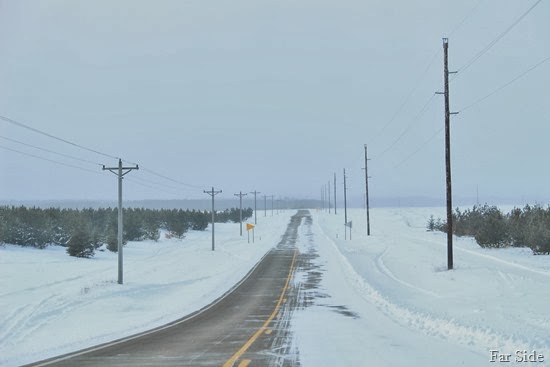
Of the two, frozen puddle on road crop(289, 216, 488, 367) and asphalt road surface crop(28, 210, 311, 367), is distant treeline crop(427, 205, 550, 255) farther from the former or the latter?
asphalt road surface crop(28, 210, 311, 367)

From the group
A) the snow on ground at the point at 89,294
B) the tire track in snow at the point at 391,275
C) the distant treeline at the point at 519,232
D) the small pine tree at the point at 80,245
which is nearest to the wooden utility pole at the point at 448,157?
the tire track in snow at the point at 391,275

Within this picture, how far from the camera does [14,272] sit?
1121 inches

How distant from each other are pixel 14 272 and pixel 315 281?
1630 centimetres

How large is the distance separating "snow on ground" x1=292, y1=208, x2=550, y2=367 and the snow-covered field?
0.03m

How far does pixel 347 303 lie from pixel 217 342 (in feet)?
26.7

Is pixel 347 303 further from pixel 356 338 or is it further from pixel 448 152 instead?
pixel 448 152

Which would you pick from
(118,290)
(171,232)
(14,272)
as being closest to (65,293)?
(118,290)

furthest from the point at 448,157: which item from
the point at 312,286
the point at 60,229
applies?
the point at 60,229

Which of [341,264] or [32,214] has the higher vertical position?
[32,214]

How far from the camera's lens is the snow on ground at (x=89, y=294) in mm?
14039

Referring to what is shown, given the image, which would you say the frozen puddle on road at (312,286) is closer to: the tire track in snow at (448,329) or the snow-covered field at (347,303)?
the snow-covered field at (347,303)

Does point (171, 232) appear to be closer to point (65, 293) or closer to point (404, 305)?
point (65, 293)

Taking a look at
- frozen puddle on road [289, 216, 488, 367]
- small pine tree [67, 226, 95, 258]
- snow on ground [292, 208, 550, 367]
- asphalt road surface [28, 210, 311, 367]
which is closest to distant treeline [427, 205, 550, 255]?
snow on ground [292, 208, 550, 367]

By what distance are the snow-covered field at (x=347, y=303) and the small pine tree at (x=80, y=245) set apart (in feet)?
4.78
